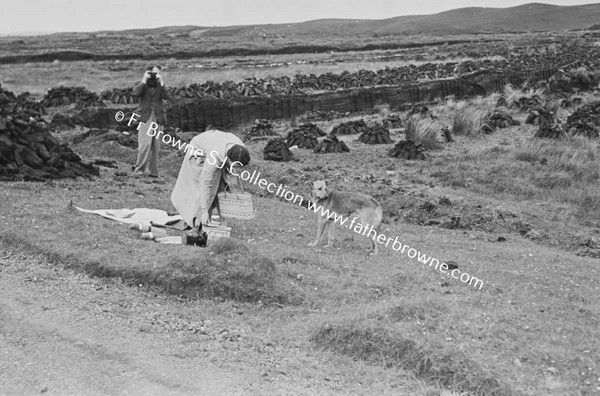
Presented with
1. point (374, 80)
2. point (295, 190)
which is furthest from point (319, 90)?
point (295, 190)

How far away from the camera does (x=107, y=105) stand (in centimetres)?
2748

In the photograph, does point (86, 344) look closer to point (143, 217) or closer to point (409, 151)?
point (143, 217)

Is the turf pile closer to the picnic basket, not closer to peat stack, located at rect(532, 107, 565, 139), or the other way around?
the picnic basket

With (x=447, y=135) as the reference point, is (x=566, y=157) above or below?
below

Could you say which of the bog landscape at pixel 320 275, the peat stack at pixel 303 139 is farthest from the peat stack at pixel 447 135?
the peat stack at pixel 303 139

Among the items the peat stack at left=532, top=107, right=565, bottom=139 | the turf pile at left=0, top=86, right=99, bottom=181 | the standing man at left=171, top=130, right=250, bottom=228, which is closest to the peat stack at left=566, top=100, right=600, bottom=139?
the peat stack at left=532, top=107, right=565, bottom=139

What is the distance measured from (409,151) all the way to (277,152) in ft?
10.7

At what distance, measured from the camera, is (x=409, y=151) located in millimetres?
17891

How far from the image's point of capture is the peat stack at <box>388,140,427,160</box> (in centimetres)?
1773

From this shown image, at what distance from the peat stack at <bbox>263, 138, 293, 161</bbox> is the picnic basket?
27.9 feet

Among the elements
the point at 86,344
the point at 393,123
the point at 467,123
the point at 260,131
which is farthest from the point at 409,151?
the point at 86,344

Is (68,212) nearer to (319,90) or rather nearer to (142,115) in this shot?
(142,115)

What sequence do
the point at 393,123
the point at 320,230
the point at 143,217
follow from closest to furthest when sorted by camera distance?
the point at 320,230
the point at 143,217
the point at 393,123

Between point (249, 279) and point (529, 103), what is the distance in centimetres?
1944
